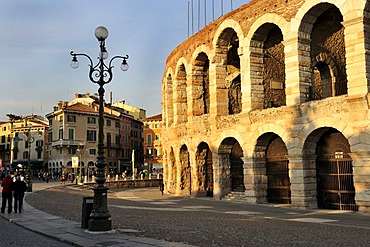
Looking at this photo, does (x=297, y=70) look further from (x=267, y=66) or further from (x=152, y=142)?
(x=152, y=142)

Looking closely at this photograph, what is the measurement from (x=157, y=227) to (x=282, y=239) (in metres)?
4.45

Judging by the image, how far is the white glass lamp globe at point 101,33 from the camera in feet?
45.1

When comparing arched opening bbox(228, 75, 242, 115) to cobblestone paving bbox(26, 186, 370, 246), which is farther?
arched opening bbox(228, 75, 242, 115)

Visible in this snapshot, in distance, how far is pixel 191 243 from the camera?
11352 mm

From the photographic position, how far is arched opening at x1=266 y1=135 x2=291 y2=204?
79.2ft

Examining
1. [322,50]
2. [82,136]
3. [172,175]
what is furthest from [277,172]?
[82,136]

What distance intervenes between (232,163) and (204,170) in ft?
9.58

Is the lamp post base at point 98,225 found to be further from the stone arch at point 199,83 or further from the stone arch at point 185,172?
the stone arch at point 185,172

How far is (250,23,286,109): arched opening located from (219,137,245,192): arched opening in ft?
10.7

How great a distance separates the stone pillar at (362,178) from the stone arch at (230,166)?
9.31 m

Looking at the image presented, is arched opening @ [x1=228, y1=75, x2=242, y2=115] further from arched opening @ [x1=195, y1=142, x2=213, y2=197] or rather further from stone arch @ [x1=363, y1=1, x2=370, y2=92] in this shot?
stone arch @ [x1=363, y1=1, x2=370, y2=92]

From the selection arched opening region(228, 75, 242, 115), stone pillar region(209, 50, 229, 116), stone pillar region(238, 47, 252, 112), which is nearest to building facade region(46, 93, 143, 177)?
arched opening region(228, 75, 242, 115)

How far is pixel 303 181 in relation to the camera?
21312mm

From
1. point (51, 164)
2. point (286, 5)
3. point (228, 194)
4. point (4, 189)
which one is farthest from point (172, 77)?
point (51, 164)
